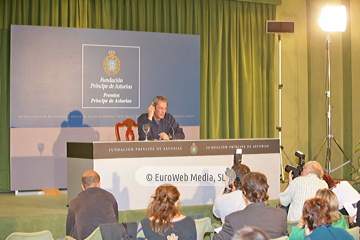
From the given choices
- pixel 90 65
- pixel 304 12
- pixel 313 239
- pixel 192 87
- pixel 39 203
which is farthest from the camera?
pixel 304 12

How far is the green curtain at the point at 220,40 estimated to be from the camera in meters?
7.42

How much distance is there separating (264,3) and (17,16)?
171 inches

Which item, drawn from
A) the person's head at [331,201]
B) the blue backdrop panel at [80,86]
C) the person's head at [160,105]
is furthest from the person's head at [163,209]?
the blue backdrop panel at [80,86]

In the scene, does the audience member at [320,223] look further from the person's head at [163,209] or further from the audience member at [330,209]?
the person's head at [163,209]

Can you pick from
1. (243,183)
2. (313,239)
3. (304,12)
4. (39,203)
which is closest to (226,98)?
(304,12)

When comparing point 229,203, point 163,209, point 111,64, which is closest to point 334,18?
point 111,64

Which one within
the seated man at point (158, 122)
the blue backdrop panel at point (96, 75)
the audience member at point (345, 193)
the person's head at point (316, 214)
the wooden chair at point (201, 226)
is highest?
the blue backdrop panel at point (96, 75)

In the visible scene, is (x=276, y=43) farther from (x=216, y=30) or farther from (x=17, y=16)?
(x=17, y=16)

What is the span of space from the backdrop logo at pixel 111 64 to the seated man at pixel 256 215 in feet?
13.9

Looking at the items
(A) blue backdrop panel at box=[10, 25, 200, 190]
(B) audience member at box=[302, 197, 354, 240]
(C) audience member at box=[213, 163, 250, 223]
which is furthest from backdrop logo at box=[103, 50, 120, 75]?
(B) audience member at box=[302, 197, 354, 240]

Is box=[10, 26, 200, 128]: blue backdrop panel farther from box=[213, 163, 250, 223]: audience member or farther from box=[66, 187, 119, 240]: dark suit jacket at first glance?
box=[213, 163, 250, 223]: audience member

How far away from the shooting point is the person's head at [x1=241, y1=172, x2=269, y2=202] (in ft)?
9.91

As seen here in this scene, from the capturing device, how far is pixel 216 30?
8.27 meters

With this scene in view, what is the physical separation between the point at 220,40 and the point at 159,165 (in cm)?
394
